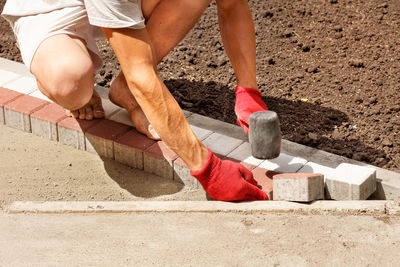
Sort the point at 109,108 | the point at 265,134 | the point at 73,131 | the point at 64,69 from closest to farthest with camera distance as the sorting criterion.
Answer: the point at 265,134, the point at 64,69, the point at 73,131, the point at 109,108

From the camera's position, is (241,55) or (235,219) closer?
(235,219)

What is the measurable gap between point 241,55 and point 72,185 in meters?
1.24

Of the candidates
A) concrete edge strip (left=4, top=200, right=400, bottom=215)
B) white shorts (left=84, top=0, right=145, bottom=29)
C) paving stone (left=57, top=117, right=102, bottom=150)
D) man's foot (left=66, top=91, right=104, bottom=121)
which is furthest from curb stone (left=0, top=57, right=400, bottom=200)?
white shorts (left=84, top=0, right=145, bottom=29)

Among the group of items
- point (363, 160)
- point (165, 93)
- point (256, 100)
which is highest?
point (165, 93)

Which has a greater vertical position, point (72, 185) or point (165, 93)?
point (165, 93)

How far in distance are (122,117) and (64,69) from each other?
688mm

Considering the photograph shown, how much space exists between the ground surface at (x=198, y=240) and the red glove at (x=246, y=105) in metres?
0.70

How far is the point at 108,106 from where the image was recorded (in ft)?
13.8

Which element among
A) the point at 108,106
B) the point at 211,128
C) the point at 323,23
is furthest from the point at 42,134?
the point at 323,23

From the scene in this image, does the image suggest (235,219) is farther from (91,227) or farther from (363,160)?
(363,160)

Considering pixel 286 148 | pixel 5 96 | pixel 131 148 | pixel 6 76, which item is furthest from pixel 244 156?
pixel 6 76

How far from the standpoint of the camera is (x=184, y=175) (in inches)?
142

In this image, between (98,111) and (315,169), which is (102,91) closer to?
(98,111)

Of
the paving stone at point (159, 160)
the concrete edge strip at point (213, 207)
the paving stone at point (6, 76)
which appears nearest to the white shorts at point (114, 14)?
the paving stone at point (159, 160)
